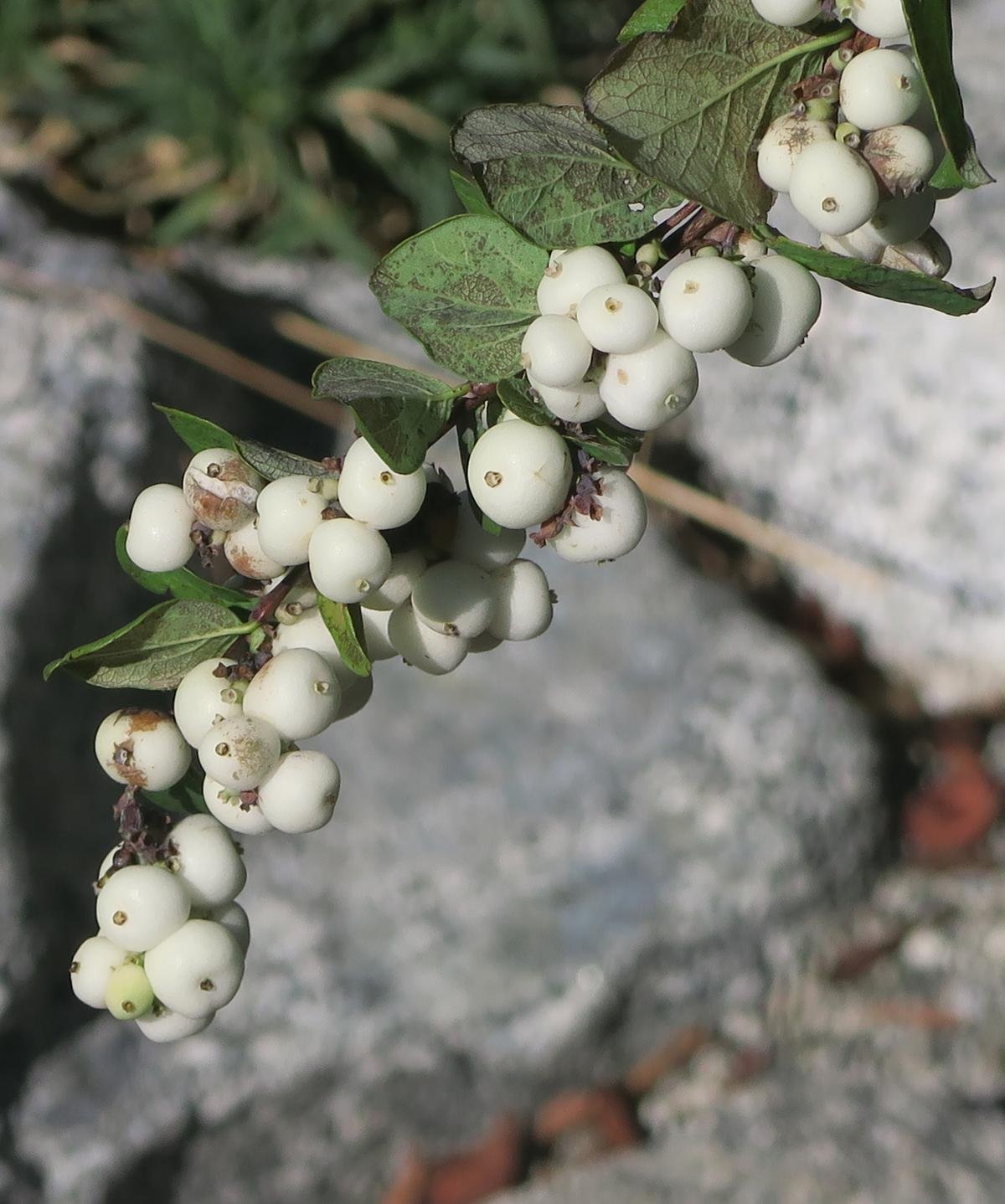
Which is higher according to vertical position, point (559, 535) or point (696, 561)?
point (559, 535)

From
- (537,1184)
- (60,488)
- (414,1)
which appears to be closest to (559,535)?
(60,488)

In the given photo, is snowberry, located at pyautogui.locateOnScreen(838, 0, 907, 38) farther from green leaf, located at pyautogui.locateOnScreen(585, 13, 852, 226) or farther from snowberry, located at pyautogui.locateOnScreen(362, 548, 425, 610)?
snowberry, located at pyautogui.locateOnScreen(362, 548, 425, 610)

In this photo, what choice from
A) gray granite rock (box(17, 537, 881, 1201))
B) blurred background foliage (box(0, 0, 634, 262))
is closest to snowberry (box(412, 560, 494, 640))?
gray granite rock (box(17, 537, 881, 1201))

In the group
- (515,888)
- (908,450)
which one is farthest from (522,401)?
(908,450)

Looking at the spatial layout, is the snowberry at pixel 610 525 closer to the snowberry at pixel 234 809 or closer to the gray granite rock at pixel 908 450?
the snowberry at pixel 234 809

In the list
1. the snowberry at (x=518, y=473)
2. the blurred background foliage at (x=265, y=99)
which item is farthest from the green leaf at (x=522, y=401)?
the blurred background foliage at (x=265, y=99)

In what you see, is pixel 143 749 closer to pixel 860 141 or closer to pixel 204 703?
pixel 204 703

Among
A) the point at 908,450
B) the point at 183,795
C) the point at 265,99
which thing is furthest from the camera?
the point at 265,99

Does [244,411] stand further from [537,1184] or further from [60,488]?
[537,1184]
